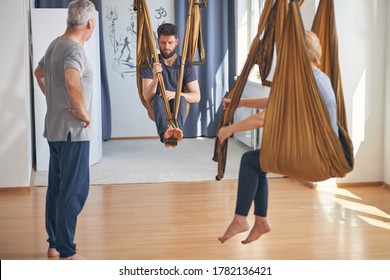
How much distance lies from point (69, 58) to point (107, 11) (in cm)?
354

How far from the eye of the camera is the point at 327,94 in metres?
3.06

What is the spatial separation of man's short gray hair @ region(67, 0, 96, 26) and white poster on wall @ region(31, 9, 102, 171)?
293 cm

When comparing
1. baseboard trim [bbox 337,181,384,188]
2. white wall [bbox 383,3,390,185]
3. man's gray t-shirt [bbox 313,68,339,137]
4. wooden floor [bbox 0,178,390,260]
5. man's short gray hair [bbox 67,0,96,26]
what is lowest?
wooden floor [bbox 0,178,390,260]

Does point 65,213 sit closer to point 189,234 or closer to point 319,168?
point 189,234

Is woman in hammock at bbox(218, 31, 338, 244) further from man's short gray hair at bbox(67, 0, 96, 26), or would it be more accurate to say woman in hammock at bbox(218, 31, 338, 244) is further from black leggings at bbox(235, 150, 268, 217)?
man's short gray hair at bbox(67, 0, 96, 26)

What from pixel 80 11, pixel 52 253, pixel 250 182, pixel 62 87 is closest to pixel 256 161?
pixel 250 182

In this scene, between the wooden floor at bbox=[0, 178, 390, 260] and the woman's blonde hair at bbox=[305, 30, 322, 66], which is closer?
the woman's blonde hair at bbox=[305, 30, 322, 66]

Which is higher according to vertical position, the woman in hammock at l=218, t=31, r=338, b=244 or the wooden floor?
the woman in hammock at l=218, t=31, r=338, b=244

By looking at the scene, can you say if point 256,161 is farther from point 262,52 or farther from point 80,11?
point 80,11

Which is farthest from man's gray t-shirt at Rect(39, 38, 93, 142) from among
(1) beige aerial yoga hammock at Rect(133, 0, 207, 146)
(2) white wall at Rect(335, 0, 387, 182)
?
(2) white wall at Rect(335, 0, 387, 182)

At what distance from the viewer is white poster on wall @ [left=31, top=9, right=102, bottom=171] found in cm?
688

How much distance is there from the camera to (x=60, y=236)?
173 inches

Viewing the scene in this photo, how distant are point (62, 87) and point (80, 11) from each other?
49 centimetres

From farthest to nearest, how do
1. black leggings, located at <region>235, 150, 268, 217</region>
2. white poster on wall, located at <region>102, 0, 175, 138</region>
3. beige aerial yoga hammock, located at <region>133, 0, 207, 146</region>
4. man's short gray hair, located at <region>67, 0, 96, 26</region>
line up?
white poster on wall, located at <region>102, 0, 175, 138</region> → man's short gray hair, located at <region>67, 0, 96, 26</region> → beige aerial yoga hammock, located at <region>133, 0, 207, 146</region> → black leggings, located at <region>235, 150, 268, 217</region>
